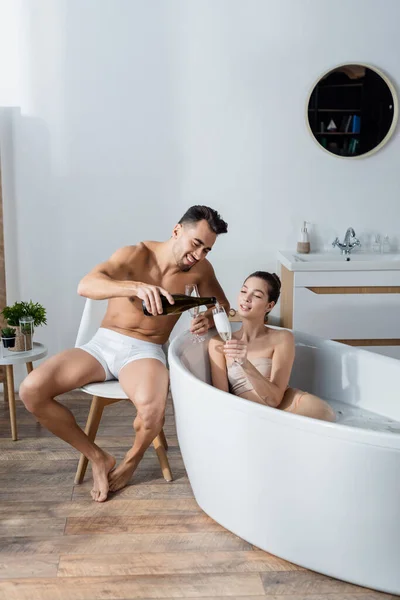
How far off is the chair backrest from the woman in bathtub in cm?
54

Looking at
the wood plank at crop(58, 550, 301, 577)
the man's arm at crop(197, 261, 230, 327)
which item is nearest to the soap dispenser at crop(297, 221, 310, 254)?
the man's arm at crop(197, 261, 230, 327)

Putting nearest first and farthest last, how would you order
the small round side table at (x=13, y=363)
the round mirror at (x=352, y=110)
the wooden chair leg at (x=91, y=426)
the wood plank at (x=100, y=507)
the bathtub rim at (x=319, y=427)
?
the bathtub rim at (x=319, y=427), the wood plank at (x=100, y=507), the wooden chair leg at (x=91, y=426), the small round side table at (x=13, y=363), the round mirror at (x=352, y=110)

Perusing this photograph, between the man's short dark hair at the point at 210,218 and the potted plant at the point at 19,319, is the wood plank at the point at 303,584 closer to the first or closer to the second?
the man's short dark hair at the point at 210,218

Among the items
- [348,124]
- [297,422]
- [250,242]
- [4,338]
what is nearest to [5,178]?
[4,338]

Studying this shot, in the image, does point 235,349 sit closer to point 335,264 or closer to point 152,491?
point 152,491

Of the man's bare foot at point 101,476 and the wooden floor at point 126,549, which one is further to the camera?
the man's bare foot at point 101,476

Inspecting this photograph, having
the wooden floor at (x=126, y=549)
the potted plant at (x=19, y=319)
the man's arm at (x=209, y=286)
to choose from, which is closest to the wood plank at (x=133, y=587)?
the wooden floor at (x=126, y=549)

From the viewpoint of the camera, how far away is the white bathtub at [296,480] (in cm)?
183

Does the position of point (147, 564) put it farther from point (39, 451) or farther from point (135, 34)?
point (135, 34)

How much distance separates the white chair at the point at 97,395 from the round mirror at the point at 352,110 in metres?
1.74

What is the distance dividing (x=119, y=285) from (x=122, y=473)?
2.45 feet

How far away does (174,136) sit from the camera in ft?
12.4

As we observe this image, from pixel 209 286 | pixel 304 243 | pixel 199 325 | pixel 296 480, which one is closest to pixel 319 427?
pixel 296 480

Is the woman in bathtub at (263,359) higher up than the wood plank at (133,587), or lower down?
higher up
